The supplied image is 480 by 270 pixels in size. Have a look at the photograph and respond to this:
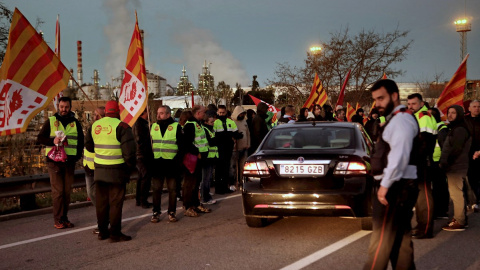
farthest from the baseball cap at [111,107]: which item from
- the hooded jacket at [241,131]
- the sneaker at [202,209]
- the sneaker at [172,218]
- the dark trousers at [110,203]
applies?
the hooded jacket at [241,131]

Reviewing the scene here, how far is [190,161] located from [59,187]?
6.73 feet

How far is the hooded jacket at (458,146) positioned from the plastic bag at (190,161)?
385 centimetres

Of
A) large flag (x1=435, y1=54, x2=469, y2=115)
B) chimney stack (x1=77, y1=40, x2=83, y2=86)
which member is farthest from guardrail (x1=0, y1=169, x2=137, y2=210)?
chimney stack (x1=77, y1=40, x2=83, y2=86)

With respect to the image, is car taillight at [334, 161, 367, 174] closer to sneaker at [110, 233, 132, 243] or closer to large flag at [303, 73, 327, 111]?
sneaker at [110, 233, 132, 243]

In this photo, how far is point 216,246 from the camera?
6.30 metres

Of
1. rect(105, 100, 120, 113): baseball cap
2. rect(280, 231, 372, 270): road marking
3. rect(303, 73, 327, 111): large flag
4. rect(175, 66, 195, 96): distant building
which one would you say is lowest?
rect(280, 231, 372, 270): road marking

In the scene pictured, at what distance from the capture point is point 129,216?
340 inches

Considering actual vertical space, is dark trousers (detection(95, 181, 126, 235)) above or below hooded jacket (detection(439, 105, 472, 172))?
below

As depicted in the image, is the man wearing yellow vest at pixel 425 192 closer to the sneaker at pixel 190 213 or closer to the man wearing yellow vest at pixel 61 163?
the sneaker at pixel 190 213

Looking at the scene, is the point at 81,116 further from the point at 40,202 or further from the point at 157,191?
the point at 157,191

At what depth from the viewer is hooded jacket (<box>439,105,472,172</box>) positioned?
717cm

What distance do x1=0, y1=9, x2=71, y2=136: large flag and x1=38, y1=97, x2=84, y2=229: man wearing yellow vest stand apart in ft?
1.28

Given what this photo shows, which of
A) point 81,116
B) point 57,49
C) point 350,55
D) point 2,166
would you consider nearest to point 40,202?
point 2,166

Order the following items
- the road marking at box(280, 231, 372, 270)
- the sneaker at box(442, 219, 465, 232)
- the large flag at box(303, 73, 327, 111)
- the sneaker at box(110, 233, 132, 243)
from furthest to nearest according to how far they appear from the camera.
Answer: the large flag at box(303, 73, 327, 111) → the sneaker at box(442, 219, 465, 232) → the sneaker at box(110, 233, 132, 243) → the road marking at box(280, 231, 372, 270)
